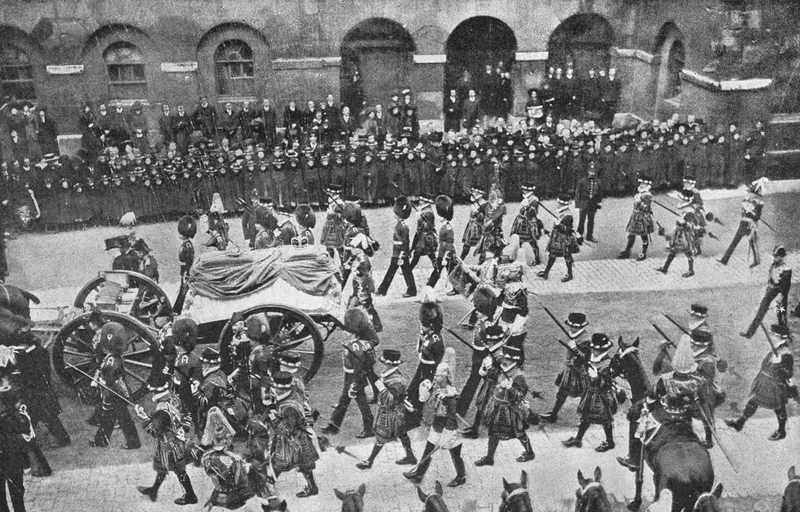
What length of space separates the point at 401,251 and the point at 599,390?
4.15 metres

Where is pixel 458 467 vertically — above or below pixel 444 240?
below

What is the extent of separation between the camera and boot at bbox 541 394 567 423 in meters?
9.11

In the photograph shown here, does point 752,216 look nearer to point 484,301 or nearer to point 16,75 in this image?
point 484,301

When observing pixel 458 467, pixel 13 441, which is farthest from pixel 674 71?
pixel 13 441

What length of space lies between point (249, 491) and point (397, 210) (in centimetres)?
503

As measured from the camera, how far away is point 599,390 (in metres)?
8.59

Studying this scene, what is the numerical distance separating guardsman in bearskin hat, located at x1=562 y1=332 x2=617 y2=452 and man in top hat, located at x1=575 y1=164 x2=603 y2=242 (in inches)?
213

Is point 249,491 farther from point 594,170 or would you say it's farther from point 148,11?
point 148,11

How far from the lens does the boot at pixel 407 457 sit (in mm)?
8539

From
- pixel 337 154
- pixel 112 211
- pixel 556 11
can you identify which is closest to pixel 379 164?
pixel 337 154

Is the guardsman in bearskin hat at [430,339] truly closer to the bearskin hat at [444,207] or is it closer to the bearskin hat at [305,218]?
the bearskin hat at [444,207]

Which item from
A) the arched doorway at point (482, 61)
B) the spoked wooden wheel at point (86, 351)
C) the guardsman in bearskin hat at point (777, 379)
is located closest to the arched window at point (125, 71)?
the arched doorway at point (482, 61)

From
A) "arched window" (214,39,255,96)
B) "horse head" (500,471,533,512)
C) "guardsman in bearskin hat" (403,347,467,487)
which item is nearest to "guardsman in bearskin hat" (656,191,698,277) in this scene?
"guardsman in bearskin hat" (403,347,467,487)

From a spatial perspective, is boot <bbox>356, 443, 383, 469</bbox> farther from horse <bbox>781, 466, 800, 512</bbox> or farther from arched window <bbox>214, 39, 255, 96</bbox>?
arched window <bbox>214, 39, 255, 96</bbox>
